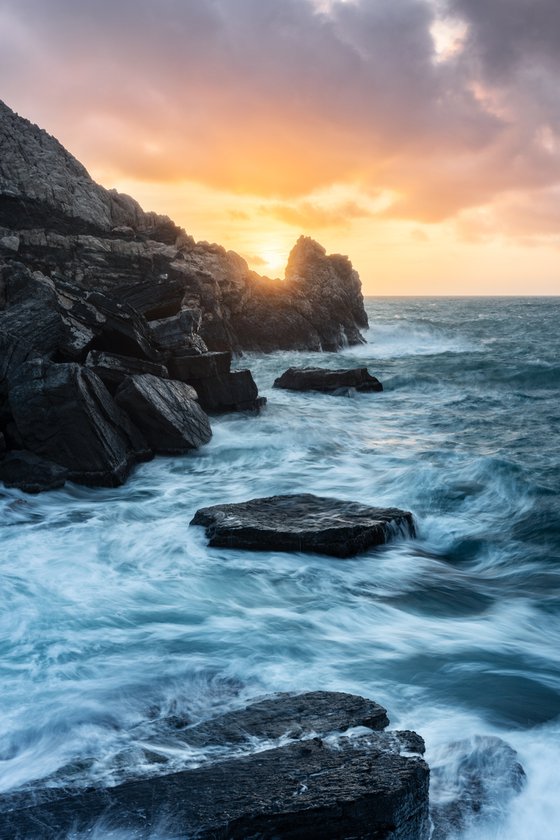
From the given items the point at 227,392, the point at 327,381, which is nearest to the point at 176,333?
the point at 227,392

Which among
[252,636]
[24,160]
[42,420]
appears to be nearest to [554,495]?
[252,636]

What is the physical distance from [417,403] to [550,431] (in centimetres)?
623

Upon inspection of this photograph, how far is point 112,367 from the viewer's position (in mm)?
13836

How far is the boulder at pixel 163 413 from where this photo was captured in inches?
516

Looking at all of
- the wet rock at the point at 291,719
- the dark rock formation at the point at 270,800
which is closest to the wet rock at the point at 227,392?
the wet rock at the point at 291,719

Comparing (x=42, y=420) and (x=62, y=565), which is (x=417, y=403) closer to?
(x=42, y=420)

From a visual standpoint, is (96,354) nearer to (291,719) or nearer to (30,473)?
(30,473)

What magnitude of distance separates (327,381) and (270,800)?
21256 millimetres

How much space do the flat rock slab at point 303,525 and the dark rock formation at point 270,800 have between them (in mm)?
4505

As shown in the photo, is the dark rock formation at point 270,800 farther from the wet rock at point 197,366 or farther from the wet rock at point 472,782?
the wet rock at point 197,366

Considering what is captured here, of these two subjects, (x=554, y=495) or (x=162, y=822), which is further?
(x=554, y=495)

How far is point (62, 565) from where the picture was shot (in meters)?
8.18

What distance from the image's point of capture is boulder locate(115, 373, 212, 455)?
1310 cm

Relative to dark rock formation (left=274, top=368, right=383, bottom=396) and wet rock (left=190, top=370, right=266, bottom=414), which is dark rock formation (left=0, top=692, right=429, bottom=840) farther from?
dark rock formation (left=274, top=368, right=383, bottom=396)
